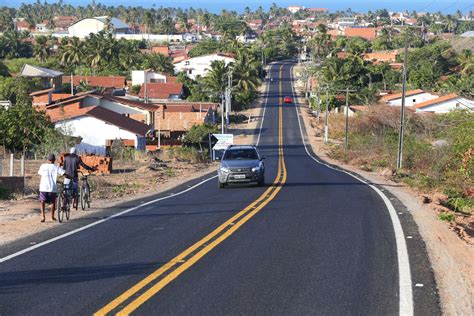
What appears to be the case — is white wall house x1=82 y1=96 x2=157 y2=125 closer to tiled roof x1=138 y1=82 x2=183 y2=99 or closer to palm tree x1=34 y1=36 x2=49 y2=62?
tiled roof x1=138 y1=82 x2=183 y2=99

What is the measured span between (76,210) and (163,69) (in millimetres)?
121215

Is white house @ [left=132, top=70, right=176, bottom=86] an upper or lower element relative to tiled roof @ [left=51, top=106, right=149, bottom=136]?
upper

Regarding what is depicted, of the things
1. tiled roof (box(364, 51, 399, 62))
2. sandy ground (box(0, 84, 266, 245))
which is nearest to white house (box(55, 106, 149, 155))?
sandy ground (box(0, 84, 266, 245))

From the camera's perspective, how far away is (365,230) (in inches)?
591

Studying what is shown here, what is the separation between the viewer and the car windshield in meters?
28.3

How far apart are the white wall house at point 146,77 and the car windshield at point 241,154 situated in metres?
92.4

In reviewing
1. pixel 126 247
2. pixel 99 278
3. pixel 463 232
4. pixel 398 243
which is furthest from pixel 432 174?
pixel 99 278

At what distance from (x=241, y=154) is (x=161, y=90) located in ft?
279

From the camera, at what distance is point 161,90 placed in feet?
369

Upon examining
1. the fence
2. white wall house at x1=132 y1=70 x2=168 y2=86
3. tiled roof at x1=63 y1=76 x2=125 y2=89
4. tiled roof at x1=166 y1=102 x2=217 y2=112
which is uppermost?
white wall house at x1=132 y1=70 x2=168 y2=86

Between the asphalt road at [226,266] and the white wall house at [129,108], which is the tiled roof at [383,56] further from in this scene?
the asphalt road at [226,266]

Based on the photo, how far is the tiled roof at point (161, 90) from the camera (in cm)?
11088

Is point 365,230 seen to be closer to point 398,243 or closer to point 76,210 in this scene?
point 398,243

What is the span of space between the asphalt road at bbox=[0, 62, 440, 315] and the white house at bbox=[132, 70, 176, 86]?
103033mm
